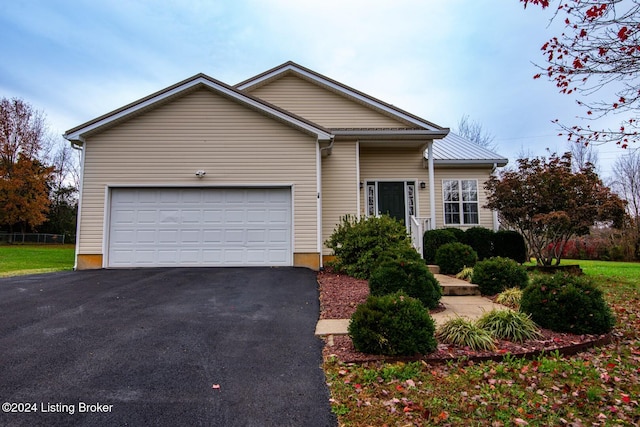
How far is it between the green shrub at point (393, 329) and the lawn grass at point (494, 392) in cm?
19

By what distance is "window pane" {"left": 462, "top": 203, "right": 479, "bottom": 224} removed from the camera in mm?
12617

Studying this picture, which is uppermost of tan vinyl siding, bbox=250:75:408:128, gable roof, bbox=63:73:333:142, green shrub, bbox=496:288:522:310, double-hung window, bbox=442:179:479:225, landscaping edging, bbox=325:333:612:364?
tan vinyl siding, bbox=250:75:408:128

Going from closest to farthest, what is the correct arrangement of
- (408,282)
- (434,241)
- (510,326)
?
(510,326), (408,282), (434,241)

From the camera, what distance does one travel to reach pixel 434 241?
9953 millimetres

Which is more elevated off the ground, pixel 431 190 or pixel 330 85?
pixel 330 85

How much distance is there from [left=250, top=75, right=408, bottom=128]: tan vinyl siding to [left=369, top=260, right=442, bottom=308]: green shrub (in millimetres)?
7494

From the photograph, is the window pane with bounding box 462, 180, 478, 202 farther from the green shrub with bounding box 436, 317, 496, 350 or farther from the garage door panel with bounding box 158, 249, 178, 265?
the garage door panel with bounding box 158, 249, 178, 265

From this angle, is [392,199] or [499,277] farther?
[392,199]

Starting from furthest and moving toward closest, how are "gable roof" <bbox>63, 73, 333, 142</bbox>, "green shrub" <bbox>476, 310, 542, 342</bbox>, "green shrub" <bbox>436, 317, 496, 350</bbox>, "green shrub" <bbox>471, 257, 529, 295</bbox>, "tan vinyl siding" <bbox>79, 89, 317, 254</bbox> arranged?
"tan vinyl siding" <bbox>79, 89, 317, 254</bbox> → "gable roof" <bbox>63, 73, 333, 142</bbox> → "green shrub" <bbox>471, 257, 529, 295</bbox> → "green shrub" <bbox>476, 310, 542, 342</bbox> → "green shrub" <bbox>436, 317, 496, 350</bbox>

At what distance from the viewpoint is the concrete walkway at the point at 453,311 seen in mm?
4649

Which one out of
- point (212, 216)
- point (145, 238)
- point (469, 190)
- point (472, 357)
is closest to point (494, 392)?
point (472, 357)

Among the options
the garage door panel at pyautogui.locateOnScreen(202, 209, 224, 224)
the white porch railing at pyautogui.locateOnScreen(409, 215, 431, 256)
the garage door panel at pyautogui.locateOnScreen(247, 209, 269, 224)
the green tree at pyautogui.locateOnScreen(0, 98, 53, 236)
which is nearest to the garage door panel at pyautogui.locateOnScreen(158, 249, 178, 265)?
the garage door panel at pyautogui.locateOnScreen(202, 209, 224, 224)

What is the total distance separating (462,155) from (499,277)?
733 cm

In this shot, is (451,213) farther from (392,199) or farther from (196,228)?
(196,228)
